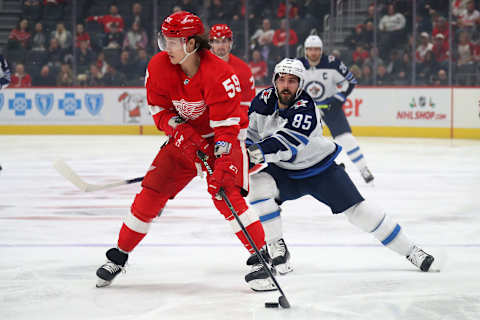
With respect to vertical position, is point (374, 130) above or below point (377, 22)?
below

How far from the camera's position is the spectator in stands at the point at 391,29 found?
1167cm

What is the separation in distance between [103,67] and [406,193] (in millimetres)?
7521

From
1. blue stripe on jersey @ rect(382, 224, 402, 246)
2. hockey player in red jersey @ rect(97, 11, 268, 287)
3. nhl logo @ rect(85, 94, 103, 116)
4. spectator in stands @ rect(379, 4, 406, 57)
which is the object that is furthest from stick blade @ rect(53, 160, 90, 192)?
nhl logo @ rect(85, 94, 103, 116)

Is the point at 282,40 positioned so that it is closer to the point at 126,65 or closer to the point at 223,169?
the point at 126,65

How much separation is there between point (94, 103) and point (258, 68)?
268 centimetres

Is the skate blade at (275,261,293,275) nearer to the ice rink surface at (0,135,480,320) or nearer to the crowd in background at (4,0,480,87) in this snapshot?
the ice rink surface at (0,135,480,320)

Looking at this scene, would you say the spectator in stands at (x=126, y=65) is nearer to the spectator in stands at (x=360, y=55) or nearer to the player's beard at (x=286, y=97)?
the spectator in stands at (x=360, y=55)

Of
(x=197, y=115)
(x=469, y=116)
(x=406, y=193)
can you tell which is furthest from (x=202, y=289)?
(x=469, y=116)

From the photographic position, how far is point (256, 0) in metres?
12.5

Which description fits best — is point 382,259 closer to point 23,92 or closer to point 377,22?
point 377,22

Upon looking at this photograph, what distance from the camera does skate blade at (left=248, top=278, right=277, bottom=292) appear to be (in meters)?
3.11

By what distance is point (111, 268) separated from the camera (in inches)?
127

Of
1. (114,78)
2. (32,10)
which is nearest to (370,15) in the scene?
(114,78)

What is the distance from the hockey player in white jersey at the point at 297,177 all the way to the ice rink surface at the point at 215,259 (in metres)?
0.15
